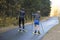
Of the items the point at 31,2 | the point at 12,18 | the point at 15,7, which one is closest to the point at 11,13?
the point at 15,7

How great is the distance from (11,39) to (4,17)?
12.1 metres

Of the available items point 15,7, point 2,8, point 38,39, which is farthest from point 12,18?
point 38,39

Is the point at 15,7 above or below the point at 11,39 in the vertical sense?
above

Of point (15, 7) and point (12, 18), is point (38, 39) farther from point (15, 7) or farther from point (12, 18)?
point (12, 18)

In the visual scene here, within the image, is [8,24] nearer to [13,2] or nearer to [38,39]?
[13,2]

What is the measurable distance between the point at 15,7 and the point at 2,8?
2880 millimetres

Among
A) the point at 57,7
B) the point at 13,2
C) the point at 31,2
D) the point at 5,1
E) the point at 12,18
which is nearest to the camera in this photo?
the point at 5,1

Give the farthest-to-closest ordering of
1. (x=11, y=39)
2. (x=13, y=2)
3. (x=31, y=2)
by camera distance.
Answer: (x=31, y=2) → (x=13, y=2) → (x=11, y=39)

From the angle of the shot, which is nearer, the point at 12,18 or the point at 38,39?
the point at 38,39

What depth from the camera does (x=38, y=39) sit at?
52.1ft

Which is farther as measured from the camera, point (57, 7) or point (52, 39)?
point (57, 7)

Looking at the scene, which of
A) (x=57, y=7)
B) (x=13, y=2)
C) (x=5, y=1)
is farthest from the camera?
(x=57, y=7)

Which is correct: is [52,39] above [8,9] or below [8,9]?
below

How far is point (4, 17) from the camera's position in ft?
88.5
